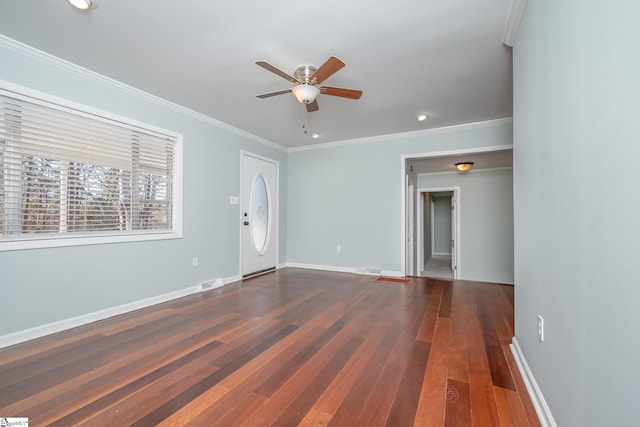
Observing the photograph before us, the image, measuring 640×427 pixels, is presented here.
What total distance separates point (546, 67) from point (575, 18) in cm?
38

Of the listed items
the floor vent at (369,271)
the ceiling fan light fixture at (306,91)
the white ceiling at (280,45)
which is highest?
the white ceiling at (280,45)

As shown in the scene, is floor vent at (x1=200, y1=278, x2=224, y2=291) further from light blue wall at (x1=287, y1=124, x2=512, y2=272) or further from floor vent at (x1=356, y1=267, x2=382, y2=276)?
floor vent at (x1=356, y1=267, x2=382, y2=276)

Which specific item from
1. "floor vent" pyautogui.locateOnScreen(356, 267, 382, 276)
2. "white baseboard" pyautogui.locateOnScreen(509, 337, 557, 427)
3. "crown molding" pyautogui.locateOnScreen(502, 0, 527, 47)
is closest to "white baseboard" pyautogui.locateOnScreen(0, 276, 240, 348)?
"floor vent" pyautogui.locateOnScreen(356, 267, 382, 276)

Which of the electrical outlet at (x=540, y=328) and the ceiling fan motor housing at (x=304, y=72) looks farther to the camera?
the ceiling fan motor housing at (x=304, y=72)

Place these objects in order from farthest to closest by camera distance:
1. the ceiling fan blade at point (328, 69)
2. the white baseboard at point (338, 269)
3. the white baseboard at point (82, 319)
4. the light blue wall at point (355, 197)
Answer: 1. the white baseboard at point (338, 269)
2. the light blue wall at point (355, 197)
3. the white baseboard at point (82, 319)
4. the ceiling fan blade at point (328, 69)

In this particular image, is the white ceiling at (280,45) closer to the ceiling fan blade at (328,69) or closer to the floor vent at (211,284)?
the ceiling fan blade at (328,69)

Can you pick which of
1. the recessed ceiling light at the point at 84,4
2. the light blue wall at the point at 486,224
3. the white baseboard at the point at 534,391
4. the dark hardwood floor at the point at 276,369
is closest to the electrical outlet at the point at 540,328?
the white baseboard at the point at 534,391

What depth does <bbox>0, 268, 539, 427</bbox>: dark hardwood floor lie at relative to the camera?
1538 mm

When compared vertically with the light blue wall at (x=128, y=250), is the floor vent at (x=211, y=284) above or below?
below

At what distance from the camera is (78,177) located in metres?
2.83

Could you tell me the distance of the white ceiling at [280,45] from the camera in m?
2.02

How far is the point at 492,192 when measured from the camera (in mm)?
6355

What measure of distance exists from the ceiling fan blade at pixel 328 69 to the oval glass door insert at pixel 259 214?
2.93 metres

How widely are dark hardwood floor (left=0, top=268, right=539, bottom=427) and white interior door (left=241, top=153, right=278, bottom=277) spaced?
169 cm
